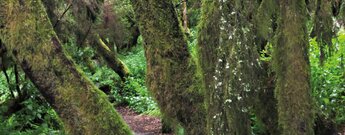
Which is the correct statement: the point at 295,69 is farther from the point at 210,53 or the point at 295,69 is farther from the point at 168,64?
the point at 168,64

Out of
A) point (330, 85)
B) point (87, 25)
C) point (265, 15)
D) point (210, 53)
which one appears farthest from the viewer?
point (87, 25)

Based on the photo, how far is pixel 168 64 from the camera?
13.4 ft

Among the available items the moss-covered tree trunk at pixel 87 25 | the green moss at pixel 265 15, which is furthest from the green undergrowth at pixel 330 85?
the moss-covered tree trunk at pixel 87 25

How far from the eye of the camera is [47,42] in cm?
384

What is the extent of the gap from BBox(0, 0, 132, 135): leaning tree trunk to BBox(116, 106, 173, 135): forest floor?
551 centimetres

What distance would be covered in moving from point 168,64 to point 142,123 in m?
7.27

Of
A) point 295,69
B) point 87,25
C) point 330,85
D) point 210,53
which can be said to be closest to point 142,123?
point 87,25

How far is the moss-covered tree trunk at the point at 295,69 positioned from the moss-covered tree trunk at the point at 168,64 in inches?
57.1

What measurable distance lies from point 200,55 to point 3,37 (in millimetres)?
2123

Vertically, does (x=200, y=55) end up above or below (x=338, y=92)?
above

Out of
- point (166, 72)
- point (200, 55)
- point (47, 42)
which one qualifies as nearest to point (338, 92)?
point (166, 72)

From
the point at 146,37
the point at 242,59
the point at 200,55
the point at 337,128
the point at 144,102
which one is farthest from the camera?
the point at 144,102

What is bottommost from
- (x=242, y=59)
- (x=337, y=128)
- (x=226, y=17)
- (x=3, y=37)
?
(x=337, y=128)

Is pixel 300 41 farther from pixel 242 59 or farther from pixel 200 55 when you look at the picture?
pixel 200 55
